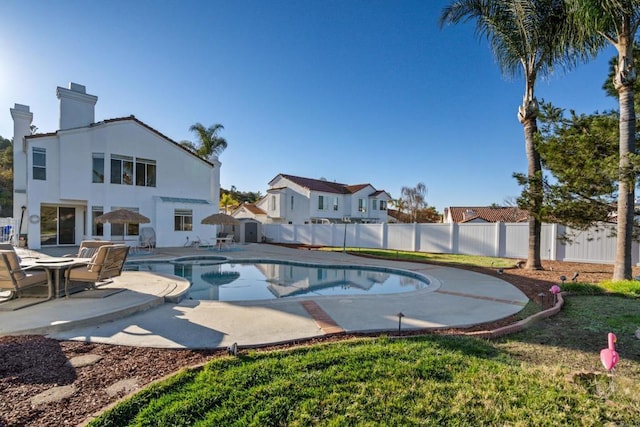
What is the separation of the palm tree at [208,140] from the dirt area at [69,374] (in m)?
32.4

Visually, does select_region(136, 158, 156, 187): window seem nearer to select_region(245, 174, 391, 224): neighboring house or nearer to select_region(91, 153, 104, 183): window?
select_region(91, 153, 104, 183): window

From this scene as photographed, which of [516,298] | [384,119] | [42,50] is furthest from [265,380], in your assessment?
[384,119]

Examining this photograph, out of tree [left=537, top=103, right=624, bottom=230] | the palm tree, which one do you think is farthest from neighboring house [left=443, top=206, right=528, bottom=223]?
tree [left=537, top=103, right=624, bottom=230]

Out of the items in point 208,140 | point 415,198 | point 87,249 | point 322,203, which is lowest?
point 87,249

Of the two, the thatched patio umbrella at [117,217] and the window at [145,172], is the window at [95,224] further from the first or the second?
the thatched patio umbrella at [117,217]

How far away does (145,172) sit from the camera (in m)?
21.7

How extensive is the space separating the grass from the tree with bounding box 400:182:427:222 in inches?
2082

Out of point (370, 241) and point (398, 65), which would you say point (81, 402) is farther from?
point (370, 241)

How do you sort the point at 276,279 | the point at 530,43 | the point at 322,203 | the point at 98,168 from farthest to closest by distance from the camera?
the point at 322,203, the point at 98,168, the point at 276,279, the point at 530,43

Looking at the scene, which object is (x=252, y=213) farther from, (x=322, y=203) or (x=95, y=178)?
(x=95, y=178)

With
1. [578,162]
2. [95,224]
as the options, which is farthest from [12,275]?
[95,224]

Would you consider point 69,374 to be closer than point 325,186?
Yes

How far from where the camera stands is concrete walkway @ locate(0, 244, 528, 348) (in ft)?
16.7

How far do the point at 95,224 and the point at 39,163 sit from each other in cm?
455
